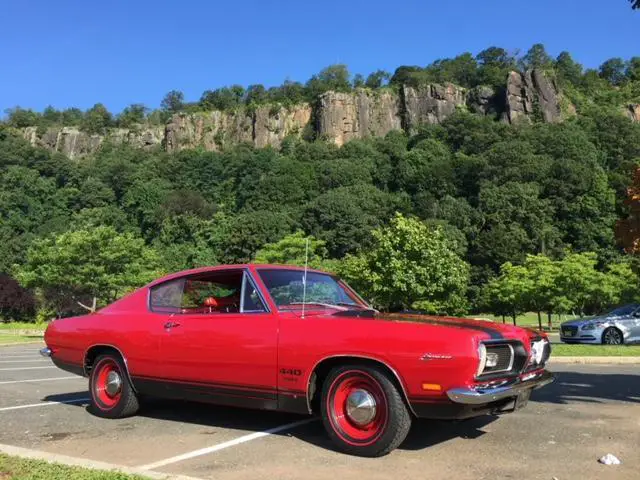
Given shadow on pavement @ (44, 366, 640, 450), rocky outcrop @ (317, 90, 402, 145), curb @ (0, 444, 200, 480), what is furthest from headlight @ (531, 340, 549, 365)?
rocky outcrop @ (317, 90, 402, 145)

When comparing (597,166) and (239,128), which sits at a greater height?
(239,128)

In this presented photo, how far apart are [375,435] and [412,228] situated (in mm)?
25017

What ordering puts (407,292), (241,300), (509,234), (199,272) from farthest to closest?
(509,234) → (407,292) → (199,272) → (241,300)

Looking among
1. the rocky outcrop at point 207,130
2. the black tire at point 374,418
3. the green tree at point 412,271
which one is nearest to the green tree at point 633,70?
the rocky outcrop at point 207,130

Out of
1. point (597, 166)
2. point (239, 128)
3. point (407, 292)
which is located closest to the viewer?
point (407, 292)

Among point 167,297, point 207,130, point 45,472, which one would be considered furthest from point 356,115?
point 45,472

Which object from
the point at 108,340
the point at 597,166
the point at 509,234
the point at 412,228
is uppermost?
the point at 597,166

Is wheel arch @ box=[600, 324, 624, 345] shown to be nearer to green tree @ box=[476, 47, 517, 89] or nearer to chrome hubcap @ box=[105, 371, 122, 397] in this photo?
chrome hubcap @ box=[105, 371, 122, 397]

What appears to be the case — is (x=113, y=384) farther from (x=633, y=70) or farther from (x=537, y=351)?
(x=633, y=70)

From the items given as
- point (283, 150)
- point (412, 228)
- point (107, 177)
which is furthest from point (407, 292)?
point (283, 150)

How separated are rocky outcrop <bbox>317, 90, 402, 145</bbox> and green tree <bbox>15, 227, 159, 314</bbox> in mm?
113739

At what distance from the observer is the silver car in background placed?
60.1 ft

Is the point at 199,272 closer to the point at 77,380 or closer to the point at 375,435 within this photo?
the point at 375,435

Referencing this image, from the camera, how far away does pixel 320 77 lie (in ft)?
576
